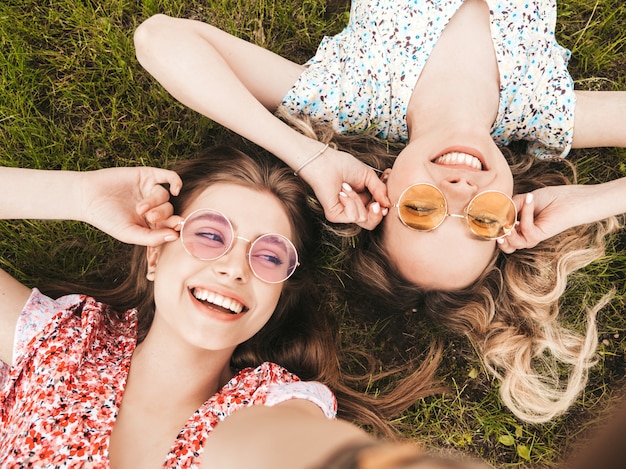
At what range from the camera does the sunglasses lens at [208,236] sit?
8.78 feet

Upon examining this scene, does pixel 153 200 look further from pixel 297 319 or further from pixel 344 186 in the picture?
pixel 297 319

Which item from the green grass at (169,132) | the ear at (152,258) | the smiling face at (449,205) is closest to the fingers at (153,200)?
the ear at (152,258)

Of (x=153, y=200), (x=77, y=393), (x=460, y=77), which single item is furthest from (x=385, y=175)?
(x=77, y=393)

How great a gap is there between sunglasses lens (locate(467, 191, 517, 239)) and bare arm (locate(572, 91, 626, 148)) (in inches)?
39.5

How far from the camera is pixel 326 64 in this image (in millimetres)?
3434

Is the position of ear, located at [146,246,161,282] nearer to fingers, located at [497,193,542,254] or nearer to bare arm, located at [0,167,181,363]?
bare arm, located at [0,167,181,363]

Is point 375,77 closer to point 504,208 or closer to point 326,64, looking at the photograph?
point 326,64

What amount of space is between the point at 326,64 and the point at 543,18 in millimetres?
1349

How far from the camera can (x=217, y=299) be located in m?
2.73

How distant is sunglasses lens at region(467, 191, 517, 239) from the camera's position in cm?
270

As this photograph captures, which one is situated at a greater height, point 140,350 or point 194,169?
point 194,169

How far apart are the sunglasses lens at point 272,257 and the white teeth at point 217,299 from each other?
190 mm

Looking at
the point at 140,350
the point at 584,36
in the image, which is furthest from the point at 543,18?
the point at 140,350

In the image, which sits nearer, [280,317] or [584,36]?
[280,317]
